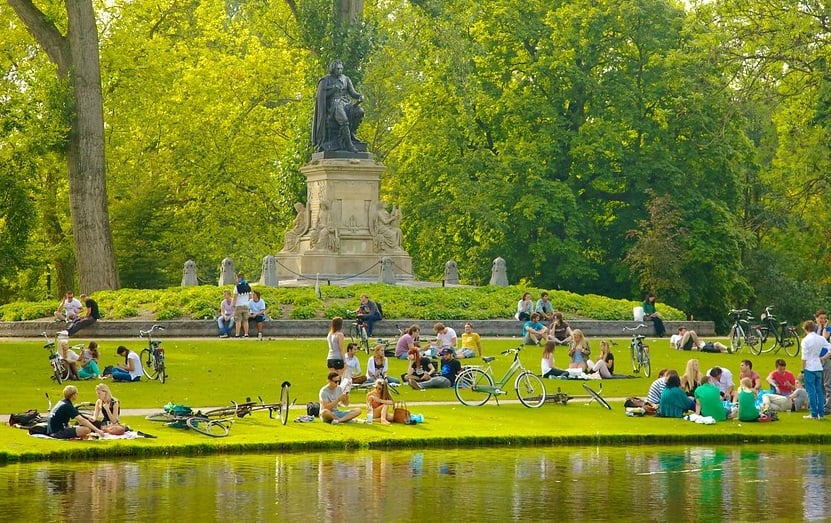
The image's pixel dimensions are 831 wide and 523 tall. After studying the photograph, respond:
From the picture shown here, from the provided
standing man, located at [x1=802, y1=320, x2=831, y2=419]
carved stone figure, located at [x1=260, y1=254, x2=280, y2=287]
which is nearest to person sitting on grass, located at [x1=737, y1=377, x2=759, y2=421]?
standing man, located at [x1=802, y1=320, x2=831, y2=419]

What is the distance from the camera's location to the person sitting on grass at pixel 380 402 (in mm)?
25031

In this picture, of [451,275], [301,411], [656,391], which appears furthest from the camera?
[451,275]

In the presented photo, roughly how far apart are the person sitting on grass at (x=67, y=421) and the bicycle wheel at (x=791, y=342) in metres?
19.3

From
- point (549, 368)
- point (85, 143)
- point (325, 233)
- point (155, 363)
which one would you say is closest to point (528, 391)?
point (549, 368)

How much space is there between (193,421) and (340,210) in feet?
66.9

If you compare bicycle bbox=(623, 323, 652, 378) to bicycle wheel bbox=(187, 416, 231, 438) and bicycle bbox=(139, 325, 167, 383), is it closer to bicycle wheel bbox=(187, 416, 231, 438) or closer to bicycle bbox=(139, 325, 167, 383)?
bicycle bbox=(139, 325, 167, 383)

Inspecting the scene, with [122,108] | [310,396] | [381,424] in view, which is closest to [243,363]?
[310,396]

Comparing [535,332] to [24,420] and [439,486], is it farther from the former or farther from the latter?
[439,486]

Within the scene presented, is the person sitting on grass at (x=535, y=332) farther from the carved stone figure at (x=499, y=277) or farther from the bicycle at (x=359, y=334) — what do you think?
the carved stone figure at (x=499, y=277)

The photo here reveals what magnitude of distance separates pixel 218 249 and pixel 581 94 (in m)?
13.6

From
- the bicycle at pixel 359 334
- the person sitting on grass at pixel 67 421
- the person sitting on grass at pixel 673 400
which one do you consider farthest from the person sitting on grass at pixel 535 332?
the person sitting on grass at pixel 67 421

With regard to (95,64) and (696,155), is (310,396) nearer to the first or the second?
(95,64)

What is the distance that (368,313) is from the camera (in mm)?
35500

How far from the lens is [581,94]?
2180 inches
